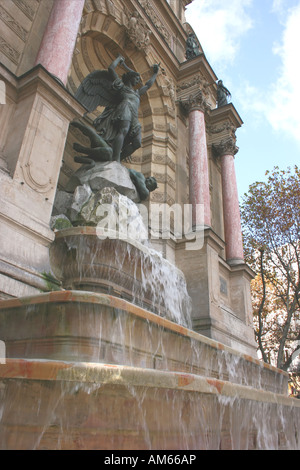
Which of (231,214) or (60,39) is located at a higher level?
(231,214)

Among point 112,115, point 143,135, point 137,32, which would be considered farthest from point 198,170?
point 137,32

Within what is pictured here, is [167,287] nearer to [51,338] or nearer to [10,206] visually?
[10,206]

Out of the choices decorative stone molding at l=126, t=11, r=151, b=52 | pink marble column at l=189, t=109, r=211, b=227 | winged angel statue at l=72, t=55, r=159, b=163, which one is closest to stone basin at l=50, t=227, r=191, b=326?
winged angel statue at l=72, t=55, r=159, b=163

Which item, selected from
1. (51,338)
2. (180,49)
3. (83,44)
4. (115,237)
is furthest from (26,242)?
(180,49)

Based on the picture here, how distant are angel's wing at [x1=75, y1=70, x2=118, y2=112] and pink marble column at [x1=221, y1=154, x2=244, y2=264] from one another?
5.05 m

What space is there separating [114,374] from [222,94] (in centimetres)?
1341

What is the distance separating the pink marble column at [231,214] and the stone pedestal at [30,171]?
6782 millimetres

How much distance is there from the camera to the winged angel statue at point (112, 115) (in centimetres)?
734

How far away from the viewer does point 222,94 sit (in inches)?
527

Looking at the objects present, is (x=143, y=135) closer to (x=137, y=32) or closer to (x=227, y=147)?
(x=137, y=32)

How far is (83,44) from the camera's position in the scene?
9711 millimetres

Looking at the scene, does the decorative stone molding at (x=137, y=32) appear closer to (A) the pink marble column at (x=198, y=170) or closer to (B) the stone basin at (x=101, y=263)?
(A) the pink marble column at (x=198, y=170)

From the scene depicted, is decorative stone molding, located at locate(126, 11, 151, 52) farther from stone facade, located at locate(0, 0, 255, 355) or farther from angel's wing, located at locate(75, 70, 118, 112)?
angel's wing, located at locate(75, 70, 118, 112)

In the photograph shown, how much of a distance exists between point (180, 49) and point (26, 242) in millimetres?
12607
